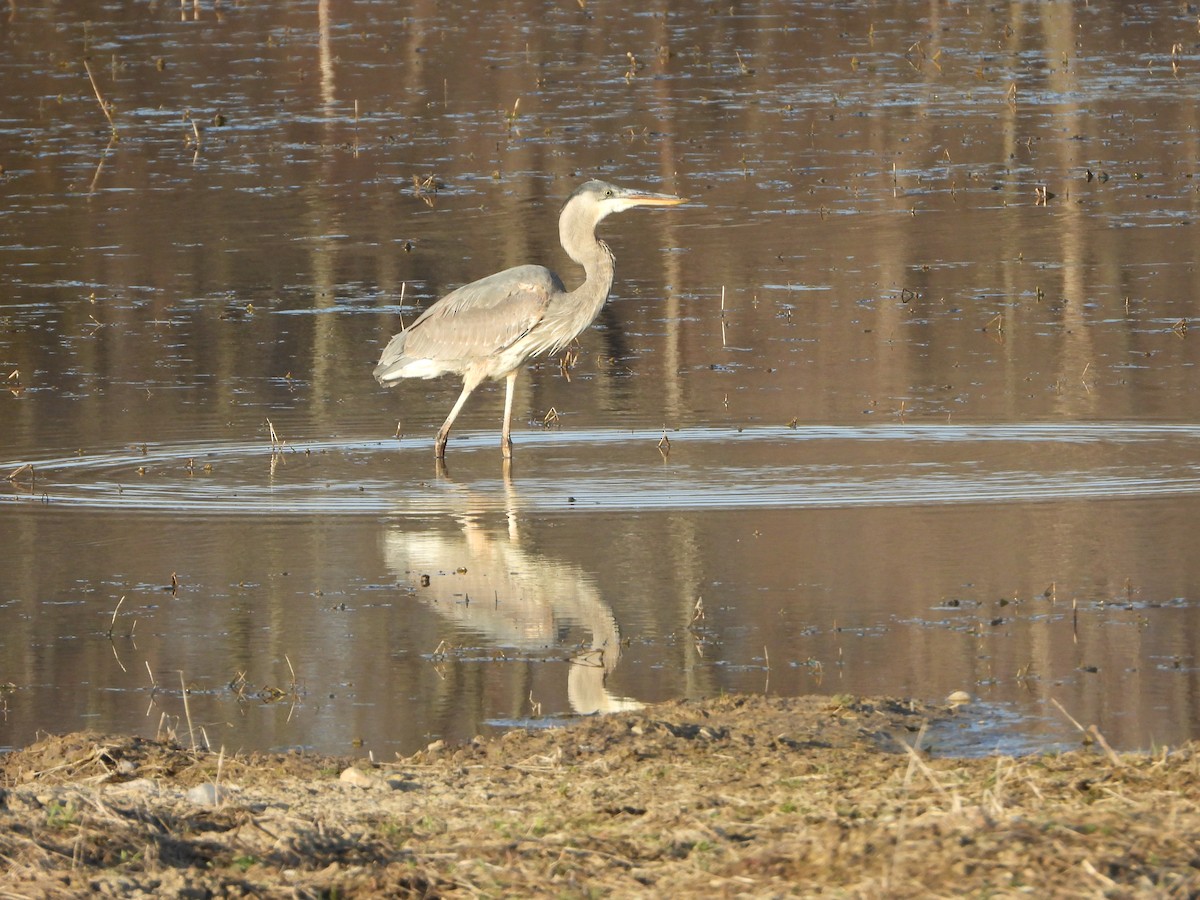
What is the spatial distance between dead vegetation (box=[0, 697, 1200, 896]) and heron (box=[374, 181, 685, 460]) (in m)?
6.46

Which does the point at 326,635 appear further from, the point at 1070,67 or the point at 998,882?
the point at 1070,67

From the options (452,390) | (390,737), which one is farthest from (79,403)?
(390,737)

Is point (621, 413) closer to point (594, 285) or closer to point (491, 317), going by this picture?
point (594, 285)

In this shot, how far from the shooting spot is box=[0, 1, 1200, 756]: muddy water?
8.77 m

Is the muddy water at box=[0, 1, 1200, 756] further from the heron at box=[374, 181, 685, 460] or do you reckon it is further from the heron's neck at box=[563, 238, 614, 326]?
the heron's neck at box=[563, 238, 614, 326]

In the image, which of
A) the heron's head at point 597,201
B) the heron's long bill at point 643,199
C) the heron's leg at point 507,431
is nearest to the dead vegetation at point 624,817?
the heron's leg at point 507,431

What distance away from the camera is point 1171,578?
32.0ft

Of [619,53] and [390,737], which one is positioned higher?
[619,53]

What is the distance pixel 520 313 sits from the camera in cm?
1385

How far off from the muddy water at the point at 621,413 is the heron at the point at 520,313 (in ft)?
1.58

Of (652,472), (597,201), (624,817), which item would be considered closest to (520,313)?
(597,201)

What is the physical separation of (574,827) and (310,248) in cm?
1489

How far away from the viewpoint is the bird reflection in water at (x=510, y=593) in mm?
8719

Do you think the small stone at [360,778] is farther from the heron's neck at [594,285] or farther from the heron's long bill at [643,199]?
the heron's long bill at [643,199]
